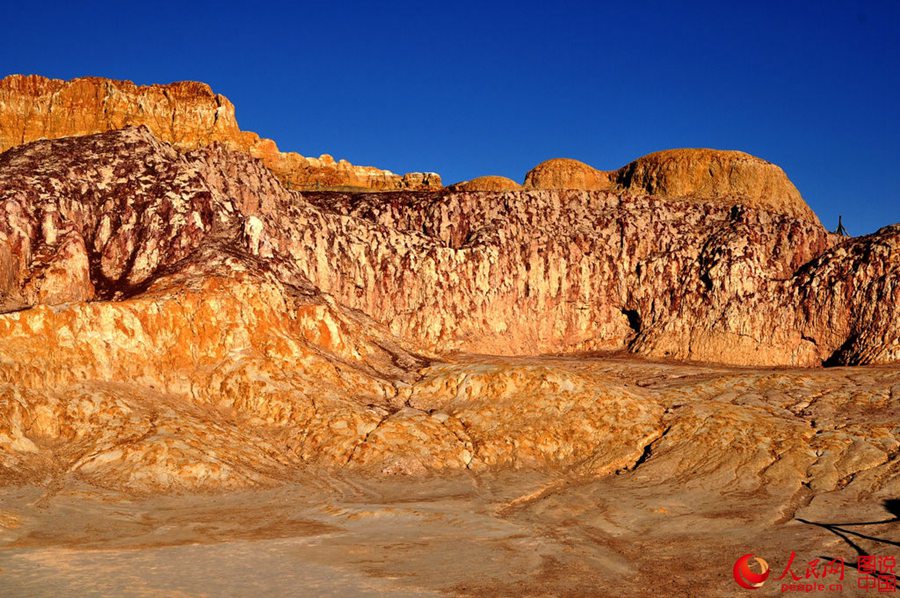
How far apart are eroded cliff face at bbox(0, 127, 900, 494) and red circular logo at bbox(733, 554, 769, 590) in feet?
36.4

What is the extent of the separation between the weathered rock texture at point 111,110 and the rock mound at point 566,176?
112 ft

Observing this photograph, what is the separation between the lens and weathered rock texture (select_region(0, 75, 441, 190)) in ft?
262

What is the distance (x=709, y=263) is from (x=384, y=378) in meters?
40.7

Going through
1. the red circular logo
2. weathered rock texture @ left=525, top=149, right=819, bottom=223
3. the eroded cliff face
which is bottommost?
the red circular logo

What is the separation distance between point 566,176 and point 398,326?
124 ft

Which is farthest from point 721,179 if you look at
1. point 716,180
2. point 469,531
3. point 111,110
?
point 469,531

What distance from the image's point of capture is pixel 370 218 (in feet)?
265

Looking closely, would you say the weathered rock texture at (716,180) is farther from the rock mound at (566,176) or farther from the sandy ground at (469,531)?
the sandy ground at (469,531)

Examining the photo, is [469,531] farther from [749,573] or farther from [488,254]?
[488,254]

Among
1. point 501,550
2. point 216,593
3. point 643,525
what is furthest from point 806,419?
point 216,593

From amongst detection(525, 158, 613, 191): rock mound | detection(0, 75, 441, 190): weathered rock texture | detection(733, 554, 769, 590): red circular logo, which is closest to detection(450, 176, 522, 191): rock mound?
detection(525, 158, 613, 191): rock mound

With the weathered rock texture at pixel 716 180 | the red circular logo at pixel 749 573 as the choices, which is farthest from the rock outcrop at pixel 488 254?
the red circular logo at pixel 749 573

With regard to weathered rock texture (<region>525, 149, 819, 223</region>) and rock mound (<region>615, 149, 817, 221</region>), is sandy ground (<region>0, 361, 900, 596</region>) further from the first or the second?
rock mound (<region>615, 149, 817, 221</region>)

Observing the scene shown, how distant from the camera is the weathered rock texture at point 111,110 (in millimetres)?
79875
